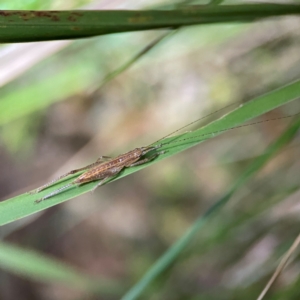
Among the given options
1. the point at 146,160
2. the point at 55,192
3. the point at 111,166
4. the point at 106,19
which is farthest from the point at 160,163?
the point at 106,19

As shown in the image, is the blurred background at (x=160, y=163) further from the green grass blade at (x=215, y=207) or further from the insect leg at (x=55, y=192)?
the insect leg at (x=55, y=192)

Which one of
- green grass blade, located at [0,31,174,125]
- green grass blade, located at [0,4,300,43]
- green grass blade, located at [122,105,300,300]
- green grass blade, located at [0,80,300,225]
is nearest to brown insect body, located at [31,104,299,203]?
green grass blade, located at [0,80,300,225]

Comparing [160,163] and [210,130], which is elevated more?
[160,163]

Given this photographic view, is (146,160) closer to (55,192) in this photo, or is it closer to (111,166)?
(111,166)

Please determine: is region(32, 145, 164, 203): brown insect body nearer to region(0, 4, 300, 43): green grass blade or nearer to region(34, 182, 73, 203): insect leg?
region(34, 182, 73, 203): insect leg

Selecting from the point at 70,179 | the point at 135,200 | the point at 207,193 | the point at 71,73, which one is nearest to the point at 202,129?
the point at 70,179

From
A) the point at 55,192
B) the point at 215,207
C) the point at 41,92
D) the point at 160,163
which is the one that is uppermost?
the point at 41,92

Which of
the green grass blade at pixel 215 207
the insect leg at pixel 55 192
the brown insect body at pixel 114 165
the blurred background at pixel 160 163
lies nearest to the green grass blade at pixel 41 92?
the blurred background at pixel 160 163
